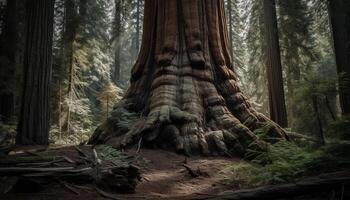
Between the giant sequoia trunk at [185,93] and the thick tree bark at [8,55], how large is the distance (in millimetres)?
5715

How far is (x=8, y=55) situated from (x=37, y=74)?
554 cm

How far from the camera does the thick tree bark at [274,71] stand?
10.2 m

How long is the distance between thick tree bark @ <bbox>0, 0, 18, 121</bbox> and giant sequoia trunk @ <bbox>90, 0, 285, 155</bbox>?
5.71 m

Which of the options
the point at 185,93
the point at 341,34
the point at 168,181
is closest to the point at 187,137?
the point at 185,93

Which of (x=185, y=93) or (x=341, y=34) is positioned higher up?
(x=341, y=34)

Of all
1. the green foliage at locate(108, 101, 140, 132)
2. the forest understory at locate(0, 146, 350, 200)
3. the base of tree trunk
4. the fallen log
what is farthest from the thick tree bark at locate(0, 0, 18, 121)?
the fallen log

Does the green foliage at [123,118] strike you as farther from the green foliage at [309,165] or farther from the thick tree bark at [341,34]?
the thick tree bark at [341,34]

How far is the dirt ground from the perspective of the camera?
2.94m

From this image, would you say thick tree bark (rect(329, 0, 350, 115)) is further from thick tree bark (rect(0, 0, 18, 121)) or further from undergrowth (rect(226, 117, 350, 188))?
thick tree bark (rect(0, 0, 18, 121))

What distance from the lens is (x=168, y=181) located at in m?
4.02

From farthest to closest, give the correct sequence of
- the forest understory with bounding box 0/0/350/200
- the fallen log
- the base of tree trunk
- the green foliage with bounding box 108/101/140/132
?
1. the green foliage with bounding box 108/101/140/132
2. the base of tree trunk
3. the forest understory with bounding box 0/0/350/200
4. the fallen log

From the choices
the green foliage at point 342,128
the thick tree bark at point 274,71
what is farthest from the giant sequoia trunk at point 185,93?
the thick tree bark at point 274,71

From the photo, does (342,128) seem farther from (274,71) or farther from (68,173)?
(274,71)

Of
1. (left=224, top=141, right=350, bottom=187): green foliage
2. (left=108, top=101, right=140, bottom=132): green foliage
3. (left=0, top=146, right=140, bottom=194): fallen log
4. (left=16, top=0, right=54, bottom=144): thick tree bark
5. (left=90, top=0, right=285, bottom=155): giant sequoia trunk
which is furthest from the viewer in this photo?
(left=16, top=0, right=54, bottom=144): thick tree bark
